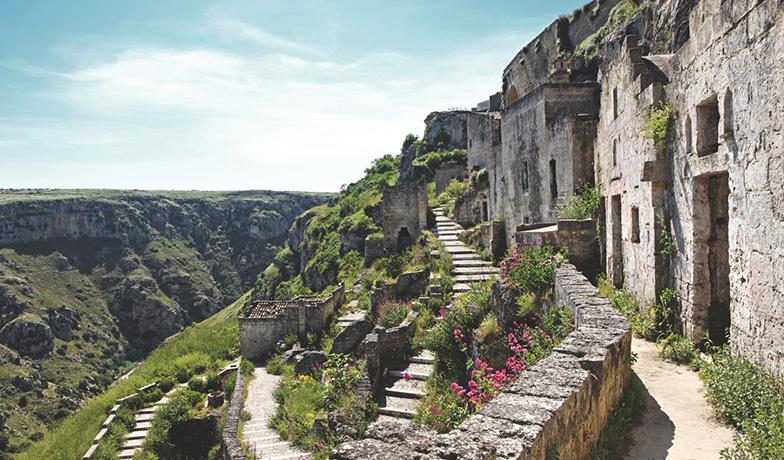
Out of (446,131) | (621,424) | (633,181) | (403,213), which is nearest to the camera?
(621,424)

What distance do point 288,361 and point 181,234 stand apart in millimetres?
121501

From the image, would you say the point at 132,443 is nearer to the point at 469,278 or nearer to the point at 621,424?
the point at 469,278

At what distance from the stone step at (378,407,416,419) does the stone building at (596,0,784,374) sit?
526 cm

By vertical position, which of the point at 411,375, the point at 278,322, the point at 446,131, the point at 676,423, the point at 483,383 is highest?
the point at 446,131

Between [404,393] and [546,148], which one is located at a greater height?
[546,148]

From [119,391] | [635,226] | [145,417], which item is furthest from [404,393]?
[119,391]

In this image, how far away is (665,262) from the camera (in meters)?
8.92

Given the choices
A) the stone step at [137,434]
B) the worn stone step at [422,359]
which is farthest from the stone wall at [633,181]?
the stone step at [137,434]

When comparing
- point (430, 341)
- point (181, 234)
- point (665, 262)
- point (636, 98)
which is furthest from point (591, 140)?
point (181, 234)

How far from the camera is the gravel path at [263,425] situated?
12.9 metres

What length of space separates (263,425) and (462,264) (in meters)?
8.38

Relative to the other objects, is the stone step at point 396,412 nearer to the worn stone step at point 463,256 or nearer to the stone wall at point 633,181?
the stone wall at point 633,181

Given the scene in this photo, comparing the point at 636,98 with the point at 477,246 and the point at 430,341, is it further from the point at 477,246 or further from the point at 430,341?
the point at 477,246

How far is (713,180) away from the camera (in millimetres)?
7613
